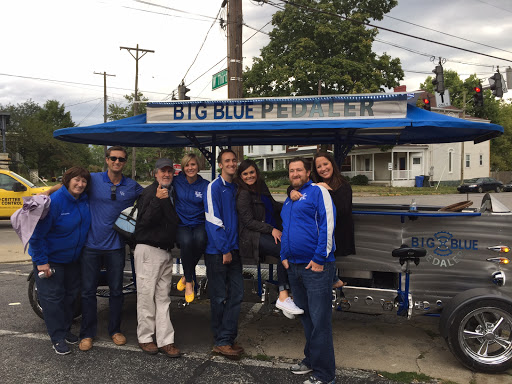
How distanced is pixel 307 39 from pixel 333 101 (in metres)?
25.4

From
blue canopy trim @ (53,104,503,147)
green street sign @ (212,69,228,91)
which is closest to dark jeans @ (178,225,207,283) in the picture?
blue canopy trim @ (53,104,503,147)

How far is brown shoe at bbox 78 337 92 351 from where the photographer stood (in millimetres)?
4188

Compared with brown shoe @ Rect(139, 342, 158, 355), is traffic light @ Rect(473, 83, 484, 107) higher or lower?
higher

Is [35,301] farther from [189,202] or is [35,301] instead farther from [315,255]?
[315,255]

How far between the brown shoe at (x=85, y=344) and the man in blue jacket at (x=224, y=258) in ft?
4.16

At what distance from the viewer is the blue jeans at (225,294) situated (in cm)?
401

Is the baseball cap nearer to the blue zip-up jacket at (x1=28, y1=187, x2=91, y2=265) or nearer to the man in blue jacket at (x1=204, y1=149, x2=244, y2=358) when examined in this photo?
the man in blue jacket at (x1=204, y1=149, x2=244, y2=358)

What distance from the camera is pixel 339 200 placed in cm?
376

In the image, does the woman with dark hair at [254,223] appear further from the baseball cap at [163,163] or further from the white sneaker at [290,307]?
the baseball cap at [163,163]

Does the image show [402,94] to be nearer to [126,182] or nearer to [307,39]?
[126,182]

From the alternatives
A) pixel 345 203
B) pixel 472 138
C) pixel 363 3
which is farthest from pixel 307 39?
pixel 345 203

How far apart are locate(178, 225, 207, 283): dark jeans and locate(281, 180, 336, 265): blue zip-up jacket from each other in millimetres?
966

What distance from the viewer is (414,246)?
4.05 m

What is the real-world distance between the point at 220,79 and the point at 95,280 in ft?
23.1
